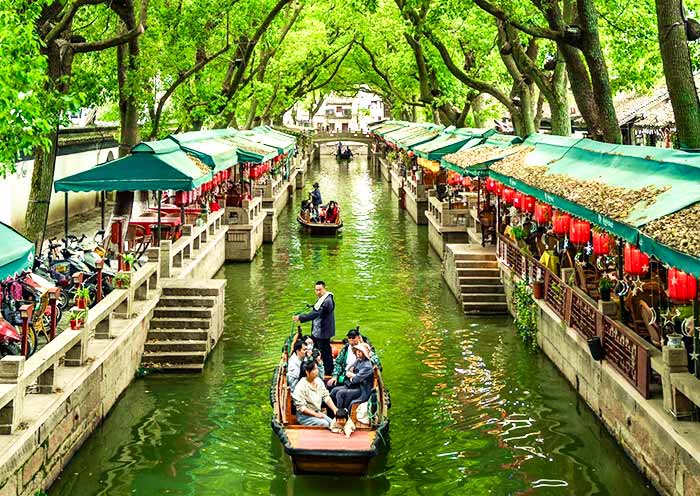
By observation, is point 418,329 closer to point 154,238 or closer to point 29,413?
point 154,238

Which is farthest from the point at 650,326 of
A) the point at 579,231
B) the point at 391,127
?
the point at 391,127

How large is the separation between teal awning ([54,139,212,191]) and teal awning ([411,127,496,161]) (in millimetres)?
11825

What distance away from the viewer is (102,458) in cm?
1091

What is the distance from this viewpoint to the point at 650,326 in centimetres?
1116

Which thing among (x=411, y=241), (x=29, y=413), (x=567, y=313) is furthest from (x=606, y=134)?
(x=411, y=241)

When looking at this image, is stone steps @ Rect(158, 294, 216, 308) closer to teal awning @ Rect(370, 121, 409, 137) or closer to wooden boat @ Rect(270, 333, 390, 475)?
wooden boat @ Rect(270, 333, 390, 475)

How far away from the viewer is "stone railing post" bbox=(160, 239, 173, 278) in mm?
16188

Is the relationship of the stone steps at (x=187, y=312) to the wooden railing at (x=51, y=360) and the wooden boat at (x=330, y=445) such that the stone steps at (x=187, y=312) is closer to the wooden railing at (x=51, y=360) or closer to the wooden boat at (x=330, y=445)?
the wooden railing at (x=51, y=360)

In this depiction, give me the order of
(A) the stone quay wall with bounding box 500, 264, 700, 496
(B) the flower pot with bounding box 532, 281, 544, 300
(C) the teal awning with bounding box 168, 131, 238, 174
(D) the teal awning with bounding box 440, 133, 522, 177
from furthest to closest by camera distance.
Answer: (D) the teal awning with bounding box 440, 133, 522, 177, (C) the teal awning with bounding box 168, 131, 238, 174, (B) the flower pot with bounding box 532, 281, 544, 300, (A) the stone quay wall with bounding box 500, 264, 700, 496

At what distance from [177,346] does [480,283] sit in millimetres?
7948

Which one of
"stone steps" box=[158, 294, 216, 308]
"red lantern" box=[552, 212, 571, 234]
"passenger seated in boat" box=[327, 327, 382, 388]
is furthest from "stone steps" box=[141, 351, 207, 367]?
"red lantern" box=[552, 212, 571, 234]

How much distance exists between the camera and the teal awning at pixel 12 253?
795 centimetres

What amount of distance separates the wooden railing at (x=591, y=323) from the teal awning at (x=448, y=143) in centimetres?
905

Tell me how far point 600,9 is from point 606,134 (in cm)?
916
